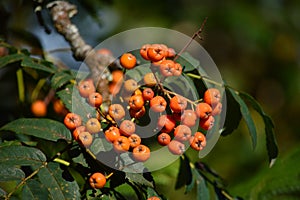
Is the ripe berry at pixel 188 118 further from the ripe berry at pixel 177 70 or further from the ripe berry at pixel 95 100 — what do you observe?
the ripe berry at pixel 95 100

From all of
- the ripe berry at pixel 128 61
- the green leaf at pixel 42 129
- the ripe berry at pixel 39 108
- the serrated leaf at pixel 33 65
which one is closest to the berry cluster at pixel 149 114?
the ripe berry at pixel 128 61

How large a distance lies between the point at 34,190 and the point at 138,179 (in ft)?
0.84

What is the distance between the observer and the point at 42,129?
143 cm

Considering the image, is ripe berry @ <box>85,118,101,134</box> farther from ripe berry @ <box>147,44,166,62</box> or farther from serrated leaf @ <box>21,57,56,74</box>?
serrated leaf @ <box>21,57,56,74</box>

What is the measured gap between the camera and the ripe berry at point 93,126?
1.26m

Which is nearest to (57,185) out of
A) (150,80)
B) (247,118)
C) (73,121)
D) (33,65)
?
(73,121)

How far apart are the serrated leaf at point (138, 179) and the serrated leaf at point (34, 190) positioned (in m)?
0.21

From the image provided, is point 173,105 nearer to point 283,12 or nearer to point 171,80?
point 171,80

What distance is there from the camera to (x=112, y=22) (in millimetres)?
4551

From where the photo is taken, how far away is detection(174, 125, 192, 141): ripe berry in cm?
130

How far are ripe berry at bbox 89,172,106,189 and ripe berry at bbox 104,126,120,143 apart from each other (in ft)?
0.30

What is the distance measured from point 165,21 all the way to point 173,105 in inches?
133

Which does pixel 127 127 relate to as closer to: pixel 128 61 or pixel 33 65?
pixel 128 61

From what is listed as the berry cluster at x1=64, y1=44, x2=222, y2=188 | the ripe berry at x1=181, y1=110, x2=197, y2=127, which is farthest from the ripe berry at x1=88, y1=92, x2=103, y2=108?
the ripe berry at x1=181, y1=110, x2=197, y2=127
